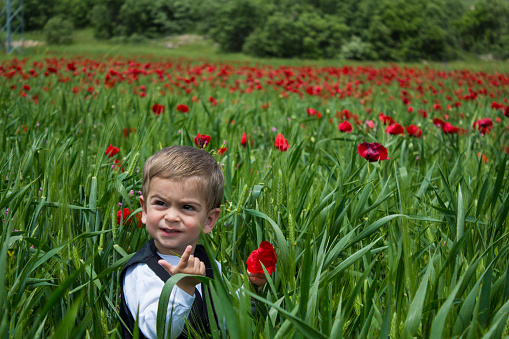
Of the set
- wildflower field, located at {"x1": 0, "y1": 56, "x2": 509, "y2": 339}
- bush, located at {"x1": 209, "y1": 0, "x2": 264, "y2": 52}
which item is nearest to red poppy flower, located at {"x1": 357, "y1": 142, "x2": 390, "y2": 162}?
wildflower field, located at {"x1": 0, "y1": 56, "x2": 509, "y2": 339}

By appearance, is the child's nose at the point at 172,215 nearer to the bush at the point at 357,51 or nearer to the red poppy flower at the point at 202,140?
the red poppy flower at the point at 202,140

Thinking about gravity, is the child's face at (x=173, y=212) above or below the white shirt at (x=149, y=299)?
above

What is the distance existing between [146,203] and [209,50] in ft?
99.6

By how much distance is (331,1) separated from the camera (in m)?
36.2

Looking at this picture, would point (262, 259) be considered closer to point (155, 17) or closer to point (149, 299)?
point (149, 299)

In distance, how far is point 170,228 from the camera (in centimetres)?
99

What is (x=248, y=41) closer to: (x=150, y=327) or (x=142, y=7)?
(x=142, y=7)

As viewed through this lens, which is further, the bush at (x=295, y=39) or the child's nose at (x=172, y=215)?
the bush at (x=295, y=39)

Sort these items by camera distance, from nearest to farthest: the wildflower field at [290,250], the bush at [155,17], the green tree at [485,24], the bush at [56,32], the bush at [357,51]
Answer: the wildflower field at [290,250]
the bush at [357,51]
the bush at [56,32]
the bush at [155,17]
the green tree at [485,24]

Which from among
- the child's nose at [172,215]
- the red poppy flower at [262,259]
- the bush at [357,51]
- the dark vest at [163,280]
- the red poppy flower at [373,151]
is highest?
the red poppy flower at [373,151]

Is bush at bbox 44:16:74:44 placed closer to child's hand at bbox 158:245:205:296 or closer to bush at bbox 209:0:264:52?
bush at bbox 209:0:264:52

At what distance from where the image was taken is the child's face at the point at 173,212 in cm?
100

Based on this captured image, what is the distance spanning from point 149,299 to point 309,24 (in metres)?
29.0

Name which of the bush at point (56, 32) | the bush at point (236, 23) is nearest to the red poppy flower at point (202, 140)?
the bush at point (236, 23)
